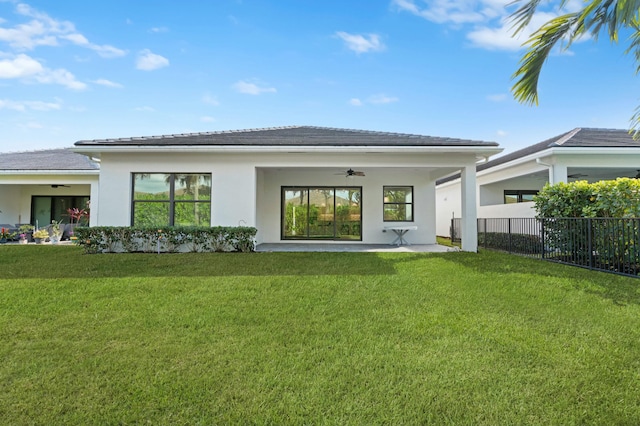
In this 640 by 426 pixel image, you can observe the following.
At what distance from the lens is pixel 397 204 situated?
1284 cm

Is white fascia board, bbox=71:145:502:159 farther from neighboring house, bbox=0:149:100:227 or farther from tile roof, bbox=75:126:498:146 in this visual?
neighboring house, bbox=0:149:100:227

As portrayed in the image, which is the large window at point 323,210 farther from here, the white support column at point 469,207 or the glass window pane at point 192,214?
the white support column at point 469,207

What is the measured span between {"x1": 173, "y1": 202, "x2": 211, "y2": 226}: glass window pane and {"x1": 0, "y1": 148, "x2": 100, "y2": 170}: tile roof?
5.29 m

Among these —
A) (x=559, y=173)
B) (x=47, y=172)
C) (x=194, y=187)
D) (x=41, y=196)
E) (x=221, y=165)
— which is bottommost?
(x=194, y=187)

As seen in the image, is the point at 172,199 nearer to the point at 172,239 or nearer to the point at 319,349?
the point at 172,239

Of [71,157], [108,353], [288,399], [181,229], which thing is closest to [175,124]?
[71,157]

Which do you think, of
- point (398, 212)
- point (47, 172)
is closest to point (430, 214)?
point (398, 212)

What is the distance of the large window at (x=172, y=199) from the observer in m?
9.68

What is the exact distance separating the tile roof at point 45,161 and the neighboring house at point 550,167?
52.9 feet

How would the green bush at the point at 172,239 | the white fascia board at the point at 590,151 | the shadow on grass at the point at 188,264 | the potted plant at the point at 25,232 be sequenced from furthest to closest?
the potted plant at the point at 25,232, the white fascia board at the point at 590,151, the green bush at the point at 172,239, the shadow on grass at the point at 188,264

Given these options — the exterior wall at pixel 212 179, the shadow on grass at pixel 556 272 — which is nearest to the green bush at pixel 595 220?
the shadow on grass at pixel 556 272

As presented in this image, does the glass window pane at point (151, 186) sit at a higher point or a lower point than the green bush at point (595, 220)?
higher

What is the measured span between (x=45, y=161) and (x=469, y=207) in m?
17.8

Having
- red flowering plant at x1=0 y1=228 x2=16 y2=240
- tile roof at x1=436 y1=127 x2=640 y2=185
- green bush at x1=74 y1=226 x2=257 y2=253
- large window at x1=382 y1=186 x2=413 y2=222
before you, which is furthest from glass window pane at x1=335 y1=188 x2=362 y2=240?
red flowering plant at x1=0 y1=228 x2=16 y2=240
